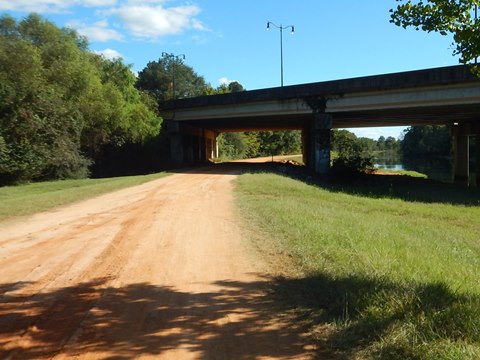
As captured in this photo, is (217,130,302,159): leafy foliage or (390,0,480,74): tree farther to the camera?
(217,130,302,159): leafy foliage

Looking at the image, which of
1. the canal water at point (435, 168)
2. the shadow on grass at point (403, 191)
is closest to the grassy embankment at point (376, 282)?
the shadow on grass at point (403, 191)

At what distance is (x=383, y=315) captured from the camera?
191 inches

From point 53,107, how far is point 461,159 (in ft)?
118

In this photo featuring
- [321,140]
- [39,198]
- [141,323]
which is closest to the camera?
[141,323]

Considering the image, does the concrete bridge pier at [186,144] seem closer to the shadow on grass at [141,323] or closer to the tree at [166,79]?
the shadow on grass at [141,323]

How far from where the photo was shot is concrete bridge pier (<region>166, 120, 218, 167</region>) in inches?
1638

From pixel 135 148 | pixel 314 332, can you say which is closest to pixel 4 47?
pixel 135 148

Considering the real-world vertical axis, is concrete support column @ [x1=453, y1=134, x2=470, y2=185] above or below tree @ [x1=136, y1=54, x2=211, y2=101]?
below

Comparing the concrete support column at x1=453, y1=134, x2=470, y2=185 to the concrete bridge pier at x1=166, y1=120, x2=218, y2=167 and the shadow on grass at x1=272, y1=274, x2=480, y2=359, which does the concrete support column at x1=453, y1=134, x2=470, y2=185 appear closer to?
the concrete bridge pier at x1=166, y1=120, x2=218, y2=167

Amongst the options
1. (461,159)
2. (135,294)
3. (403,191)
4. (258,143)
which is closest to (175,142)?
(403,191)

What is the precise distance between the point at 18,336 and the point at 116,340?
1.10m

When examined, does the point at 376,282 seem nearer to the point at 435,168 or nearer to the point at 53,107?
the point at 53,107

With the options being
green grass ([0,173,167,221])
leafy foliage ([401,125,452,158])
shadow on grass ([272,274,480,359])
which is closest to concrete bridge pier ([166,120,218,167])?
green grass ([0,173,167,221])

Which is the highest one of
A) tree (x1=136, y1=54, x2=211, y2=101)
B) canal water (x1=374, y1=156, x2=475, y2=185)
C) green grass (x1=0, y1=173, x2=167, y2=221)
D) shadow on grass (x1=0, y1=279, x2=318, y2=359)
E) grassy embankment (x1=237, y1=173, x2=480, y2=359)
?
tree (x1=136, y1=54, x2=211, y2=101)
